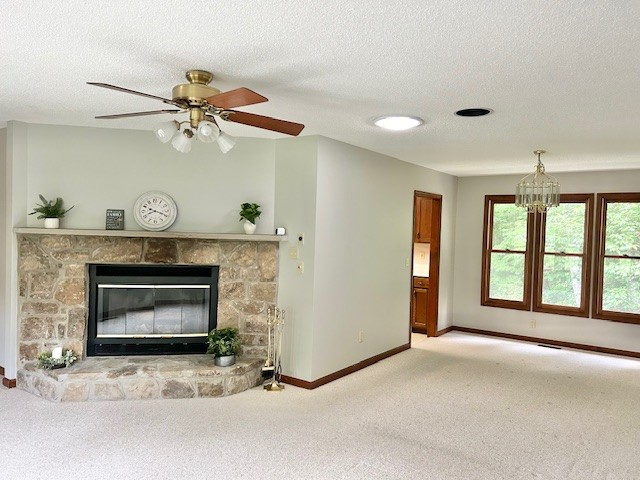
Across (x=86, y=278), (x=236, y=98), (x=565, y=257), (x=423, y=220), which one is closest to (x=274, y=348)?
(x=86, y=278)

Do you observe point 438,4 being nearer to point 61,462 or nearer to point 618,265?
point 61,462

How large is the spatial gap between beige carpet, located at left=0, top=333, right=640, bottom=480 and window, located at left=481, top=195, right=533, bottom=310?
2002mm

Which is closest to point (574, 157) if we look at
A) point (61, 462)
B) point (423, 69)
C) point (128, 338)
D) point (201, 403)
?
point (423, 69)

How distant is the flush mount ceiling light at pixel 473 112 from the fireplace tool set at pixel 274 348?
236cm

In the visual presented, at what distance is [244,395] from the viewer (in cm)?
412

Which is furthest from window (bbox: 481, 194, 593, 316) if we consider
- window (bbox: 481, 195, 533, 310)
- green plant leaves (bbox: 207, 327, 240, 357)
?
green plant leaves (bbox: 207, 327, 240, 357)

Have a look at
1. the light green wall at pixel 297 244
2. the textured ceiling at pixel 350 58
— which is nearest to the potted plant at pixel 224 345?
the light green wall at pixel 297 244

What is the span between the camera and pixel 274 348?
4477mm

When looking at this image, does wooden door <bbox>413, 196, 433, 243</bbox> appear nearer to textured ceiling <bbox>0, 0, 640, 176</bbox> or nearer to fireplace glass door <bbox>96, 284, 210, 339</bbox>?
textured ceiling <bbox>0, 0, 640, 176</bbox>

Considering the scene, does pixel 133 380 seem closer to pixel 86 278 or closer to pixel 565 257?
pixel 86 278

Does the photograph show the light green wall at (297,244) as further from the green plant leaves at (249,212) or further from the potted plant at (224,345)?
the potted plant at (224,345)

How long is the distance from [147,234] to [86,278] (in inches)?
29.5

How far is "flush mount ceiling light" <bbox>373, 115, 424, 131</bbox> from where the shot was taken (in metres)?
3.51

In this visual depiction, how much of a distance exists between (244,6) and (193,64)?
0.72 m
